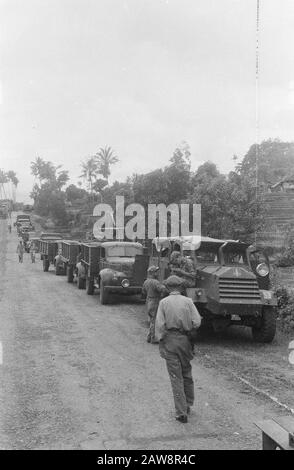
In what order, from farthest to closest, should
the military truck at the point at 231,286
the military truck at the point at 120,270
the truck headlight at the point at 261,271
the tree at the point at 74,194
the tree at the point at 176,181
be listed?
the tree at the point at 74,194 → the tree at the point at 176,181 → the military truck at the point at 120,270 → the truck headlight at the point at 261,271 → the military truck at the point at 231,286

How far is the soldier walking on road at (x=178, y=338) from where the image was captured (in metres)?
6.11

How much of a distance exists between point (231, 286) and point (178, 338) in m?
4.10

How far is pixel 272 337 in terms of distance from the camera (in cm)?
1030

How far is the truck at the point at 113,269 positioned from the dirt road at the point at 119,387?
1.60 metres

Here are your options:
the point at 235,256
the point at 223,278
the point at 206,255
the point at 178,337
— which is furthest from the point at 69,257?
the point at 178,337

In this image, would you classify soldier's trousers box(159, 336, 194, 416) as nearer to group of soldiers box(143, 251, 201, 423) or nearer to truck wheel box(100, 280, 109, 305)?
group of soldiers box(143, 251, 201, 423)

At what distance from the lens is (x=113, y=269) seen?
1568 centimetres

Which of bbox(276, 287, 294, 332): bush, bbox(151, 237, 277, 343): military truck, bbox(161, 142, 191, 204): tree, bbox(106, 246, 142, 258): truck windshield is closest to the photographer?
bbox(151, 237, 277, 343): military truck

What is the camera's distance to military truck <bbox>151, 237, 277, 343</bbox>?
9.91 metres

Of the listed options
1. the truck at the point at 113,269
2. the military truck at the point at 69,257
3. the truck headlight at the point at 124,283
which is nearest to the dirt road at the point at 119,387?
the truck at the point at 113,269

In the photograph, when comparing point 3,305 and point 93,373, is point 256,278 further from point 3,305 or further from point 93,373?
point 3,305

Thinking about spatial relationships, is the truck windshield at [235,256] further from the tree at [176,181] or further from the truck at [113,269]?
the tree at [176,181]

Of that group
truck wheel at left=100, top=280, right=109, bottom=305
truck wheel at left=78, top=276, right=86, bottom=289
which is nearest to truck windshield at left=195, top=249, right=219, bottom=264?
truck wheel at left=100, top=280, right=109, bottom=305
